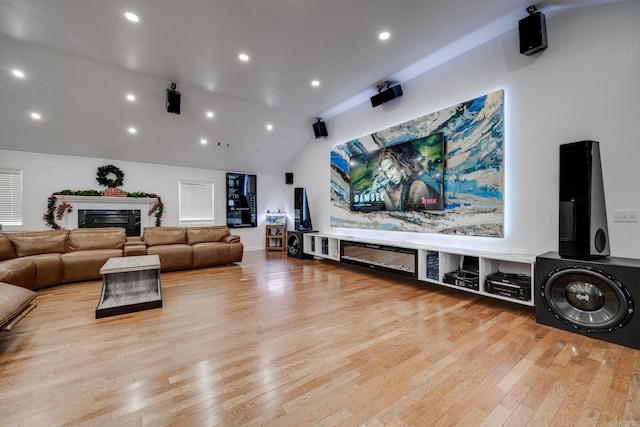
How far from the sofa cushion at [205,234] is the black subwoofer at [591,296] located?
558cm

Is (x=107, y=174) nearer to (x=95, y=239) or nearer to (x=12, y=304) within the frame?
(x=95, y=239)

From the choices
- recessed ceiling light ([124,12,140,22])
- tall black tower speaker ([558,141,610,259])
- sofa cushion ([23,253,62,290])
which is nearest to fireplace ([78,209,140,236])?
sofa cushion ([23,253,62,290])

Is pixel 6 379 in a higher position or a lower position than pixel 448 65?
lower

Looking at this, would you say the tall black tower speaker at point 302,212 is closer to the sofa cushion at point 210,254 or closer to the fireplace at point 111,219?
the sofa cushion at point 210,254

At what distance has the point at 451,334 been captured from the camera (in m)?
2.41

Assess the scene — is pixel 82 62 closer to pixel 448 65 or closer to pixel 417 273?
pixel 448 65

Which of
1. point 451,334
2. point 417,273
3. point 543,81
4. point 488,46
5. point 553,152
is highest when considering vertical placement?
point 488,46

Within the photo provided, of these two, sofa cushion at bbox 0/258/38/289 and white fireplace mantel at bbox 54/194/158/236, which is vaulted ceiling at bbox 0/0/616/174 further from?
sofa cushion at bbox 0/258/38/289

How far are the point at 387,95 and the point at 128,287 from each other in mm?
4861

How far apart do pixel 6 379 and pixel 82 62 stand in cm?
440

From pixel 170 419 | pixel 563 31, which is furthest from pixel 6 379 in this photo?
pixel 563 31

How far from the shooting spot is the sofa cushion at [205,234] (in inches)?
225

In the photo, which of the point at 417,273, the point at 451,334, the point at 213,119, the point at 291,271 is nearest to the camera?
the point at 451,334

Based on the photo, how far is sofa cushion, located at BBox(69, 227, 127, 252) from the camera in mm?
4586
